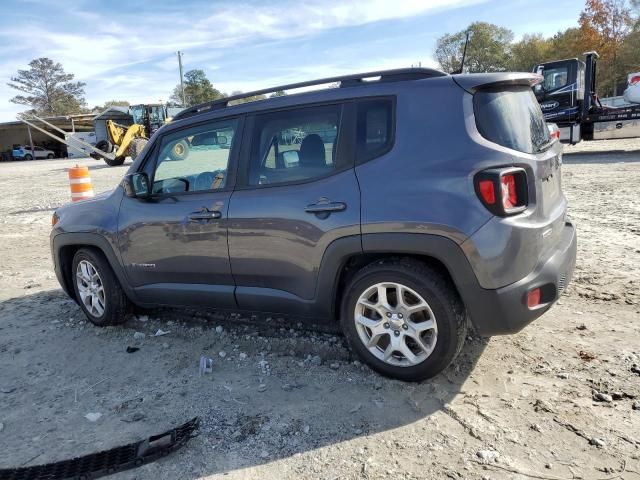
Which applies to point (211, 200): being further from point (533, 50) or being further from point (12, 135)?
point (12, 135)

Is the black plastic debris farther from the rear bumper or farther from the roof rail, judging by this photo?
Result: the roof rail

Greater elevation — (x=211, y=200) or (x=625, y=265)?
(x=211, y=200)

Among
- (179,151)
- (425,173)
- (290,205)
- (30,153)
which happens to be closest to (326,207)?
(290,205)

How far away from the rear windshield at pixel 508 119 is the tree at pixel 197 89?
239ft

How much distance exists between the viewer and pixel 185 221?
3953 millimetres

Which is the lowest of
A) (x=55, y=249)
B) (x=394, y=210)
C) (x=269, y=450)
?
(x=269, y=450)

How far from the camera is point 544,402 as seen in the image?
300 cm

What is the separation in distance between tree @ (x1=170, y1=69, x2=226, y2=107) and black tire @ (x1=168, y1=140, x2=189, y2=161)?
71527 millimetres

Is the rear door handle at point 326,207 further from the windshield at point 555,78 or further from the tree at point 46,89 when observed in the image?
the tree at point 46,89

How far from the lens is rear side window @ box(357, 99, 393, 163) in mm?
3221

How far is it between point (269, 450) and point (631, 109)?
→ 17.8 meters

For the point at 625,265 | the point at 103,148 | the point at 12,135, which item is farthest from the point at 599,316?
the point at 12,135

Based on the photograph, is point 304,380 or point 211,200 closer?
point 304,380

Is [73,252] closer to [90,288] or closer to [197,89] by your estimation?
[90,288]
